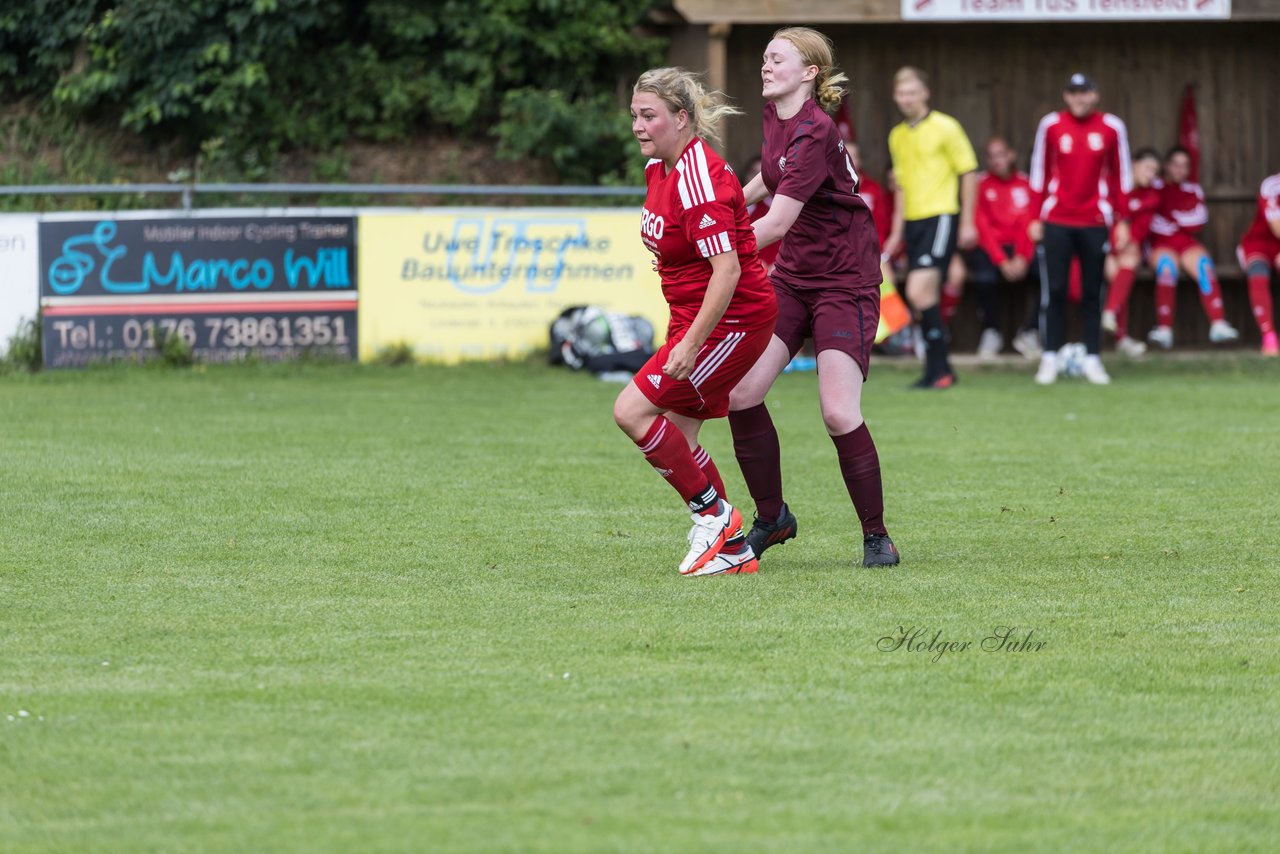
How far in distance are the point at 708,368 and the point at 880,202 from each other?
1018 centimetres

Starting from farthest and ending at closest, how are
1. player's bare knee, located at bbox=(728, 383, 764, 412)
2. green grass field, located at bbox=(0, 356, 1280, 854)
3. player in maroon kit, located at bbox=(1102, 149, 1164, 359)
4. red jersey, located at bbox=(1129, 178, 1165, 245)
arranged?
1. red jersey, located at bbox=(1129, 178, 1165, 245)
2. player in maroon kit, located at bbox=(1102, 149, 1164, 359)
3. player's bare knee, located at bbox=(728, 383, 764, 412)
4. green grass field, located at bbox=(0, 356, 1280, 854)

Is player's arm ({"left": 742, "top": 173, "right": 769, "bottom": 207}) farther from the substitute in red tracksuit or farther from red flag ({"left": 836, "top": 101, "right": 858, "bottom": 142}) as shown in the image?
red flag ({"left": 836, "top": 101, "right": 858, "bottom": 142})

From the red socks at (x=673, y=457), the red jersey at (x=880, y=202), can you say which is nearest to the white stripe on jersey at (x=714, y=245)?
the red socks at (x=673, y=457)

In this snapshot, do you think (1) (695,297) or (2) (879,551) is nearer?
(1) (695,297)

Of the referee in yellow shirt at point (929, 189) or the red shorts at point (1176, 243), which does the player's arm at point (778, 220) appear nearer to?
the referee in yellow shirt at point (929, 189)

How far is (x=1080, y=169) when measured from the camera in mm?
13594

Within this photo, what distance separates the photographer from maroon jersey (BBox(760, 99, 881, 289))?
6508mm

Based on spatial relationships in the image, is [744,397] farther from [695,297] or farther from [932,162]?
[932,162]

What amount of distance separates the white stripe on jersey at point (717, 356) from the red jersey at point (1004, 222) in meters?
9.89

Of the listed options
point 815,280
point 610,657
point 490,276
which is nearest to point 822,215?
point 815,280

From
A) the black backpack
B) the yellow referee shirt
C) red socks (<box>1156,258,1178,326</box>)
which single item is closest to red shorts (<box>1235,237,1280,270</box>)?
red socks (<box>1156,258,1178,326</box>)

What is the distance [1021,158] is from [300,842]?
14.2m

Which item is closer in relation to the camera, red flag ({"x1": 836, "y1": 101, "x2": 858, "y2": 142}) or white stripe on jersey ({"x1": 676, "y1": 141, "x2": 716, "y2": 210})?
white stripe on jersey ({"x1": 676, "y1": 141, "x2": 716, "y2": 210})

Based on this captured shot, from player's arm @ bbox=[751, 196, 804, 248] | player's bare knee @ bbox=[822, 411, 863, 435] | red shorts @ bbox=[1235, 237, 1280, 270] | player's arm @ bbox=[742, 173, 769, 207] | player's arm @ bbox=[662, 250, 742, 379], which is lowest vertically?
red shorts @ bbox=[1235, 237, 1280, 270]
